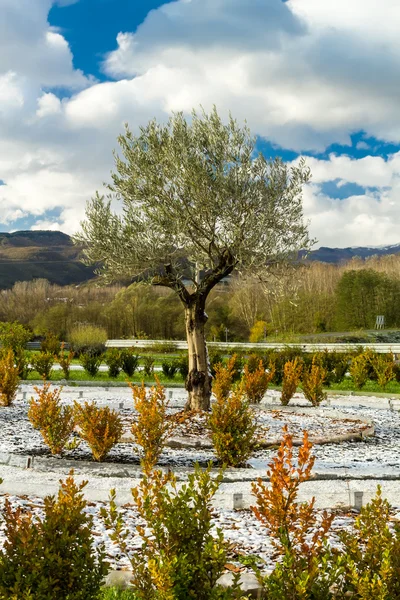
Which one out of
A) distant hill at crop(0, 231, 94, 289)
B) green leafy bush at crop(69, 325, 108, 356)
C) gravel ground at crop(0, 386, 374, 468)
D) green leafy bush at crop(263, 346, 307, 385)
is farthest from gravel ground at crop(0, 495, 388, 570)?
distant hill at crop(0, 231, 94, 289)

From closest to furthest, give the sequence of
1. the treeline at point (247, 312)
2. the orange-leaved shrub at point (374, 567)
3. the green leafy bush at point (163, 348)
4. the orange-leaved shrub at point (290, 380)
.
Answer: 1. the orange-leaved shrub at point (374, 567)
2. the orange-leaved shrub at point (290, 380)
3. the green leafy bush at point (163, 348)
4. the treeline at point (247, 312)

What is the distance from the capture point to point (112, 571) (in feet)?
11.6

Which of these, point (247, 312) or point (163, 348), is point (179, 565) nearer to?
point (163, 348)

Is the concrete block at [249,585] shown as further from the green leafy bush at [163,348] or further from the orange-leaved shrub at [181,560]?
the green leafy bush at [163,348]

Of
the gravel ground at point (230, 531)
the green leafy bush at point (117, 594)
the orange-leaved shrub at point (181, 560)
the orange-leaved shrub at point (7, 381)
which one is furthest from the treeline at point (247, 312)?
the orange-leaved shrub at point (181, 560)

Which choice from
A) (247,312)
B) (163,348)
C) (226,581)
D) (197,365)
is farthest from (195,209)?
(247,312)

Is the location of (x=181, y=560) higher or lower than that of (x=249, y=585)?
higher

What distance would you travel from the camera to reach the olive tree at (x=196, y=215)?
9.30m

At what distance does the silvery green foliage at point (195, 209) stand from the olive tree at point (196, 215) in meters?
0.02

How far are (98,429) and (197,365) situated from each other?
3234mm

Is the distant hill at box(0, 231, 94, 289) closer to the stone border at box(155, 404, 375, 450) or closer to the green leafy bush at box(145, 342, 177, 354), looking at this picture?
the green leafy bush at box(145, 342, 177, 354)

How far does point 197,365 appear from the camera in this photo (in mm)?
9758

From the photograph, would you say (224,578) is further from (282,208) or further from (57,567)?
(282,208)

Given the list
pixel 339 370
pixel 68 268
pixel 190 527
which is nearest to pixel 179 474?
pixel 190 527
